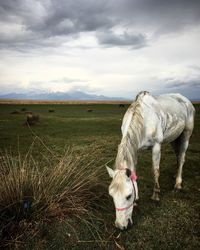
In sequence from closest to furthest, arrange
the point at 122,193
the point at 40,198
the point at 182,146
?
the point at 122,193 < the point at 40,198 < the point at 182,146

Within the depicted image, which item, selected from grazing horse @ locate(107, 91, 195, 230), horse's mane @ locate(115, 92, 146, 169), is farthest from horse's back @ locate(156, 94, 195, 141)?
horse's mane @ locate(115, 92, 146, 169)

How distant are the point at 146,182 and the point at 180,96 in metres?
2.96

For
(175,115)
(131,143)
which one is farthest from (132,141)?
(175,115)

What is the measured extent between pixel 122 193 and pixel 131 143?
110 centimetres

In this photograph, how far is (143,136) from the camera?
15.1ft

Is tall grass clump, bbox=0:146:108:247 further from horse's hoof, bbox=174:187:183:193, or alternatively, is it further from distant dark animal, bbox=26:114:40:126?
distant dark animal, bbox=26:114:40:126

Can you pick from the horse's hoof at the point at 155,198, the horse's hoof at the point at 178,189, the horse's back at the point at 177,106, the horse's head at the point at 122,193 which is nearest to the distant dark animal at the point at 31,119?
the horse's back at the point at 177,106

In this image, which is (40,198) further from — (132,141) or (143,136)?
(143,136)

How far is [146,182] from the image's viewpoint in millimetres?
6168

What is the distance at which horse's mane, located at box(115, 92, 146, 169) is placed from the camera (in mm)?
3596

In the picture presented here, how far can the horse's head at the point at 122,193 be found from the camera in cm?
A: 322

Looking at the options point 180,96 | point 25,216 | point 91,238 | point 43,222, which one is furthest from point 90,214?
point 180,96

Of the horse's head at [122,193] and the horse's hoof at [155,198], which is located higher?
the horse's head at [122,193]

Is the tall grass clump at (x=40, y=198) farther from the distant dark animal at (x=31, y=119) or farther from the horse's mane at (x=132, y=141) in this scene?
the distant dark animal at (x=31, y=119)
